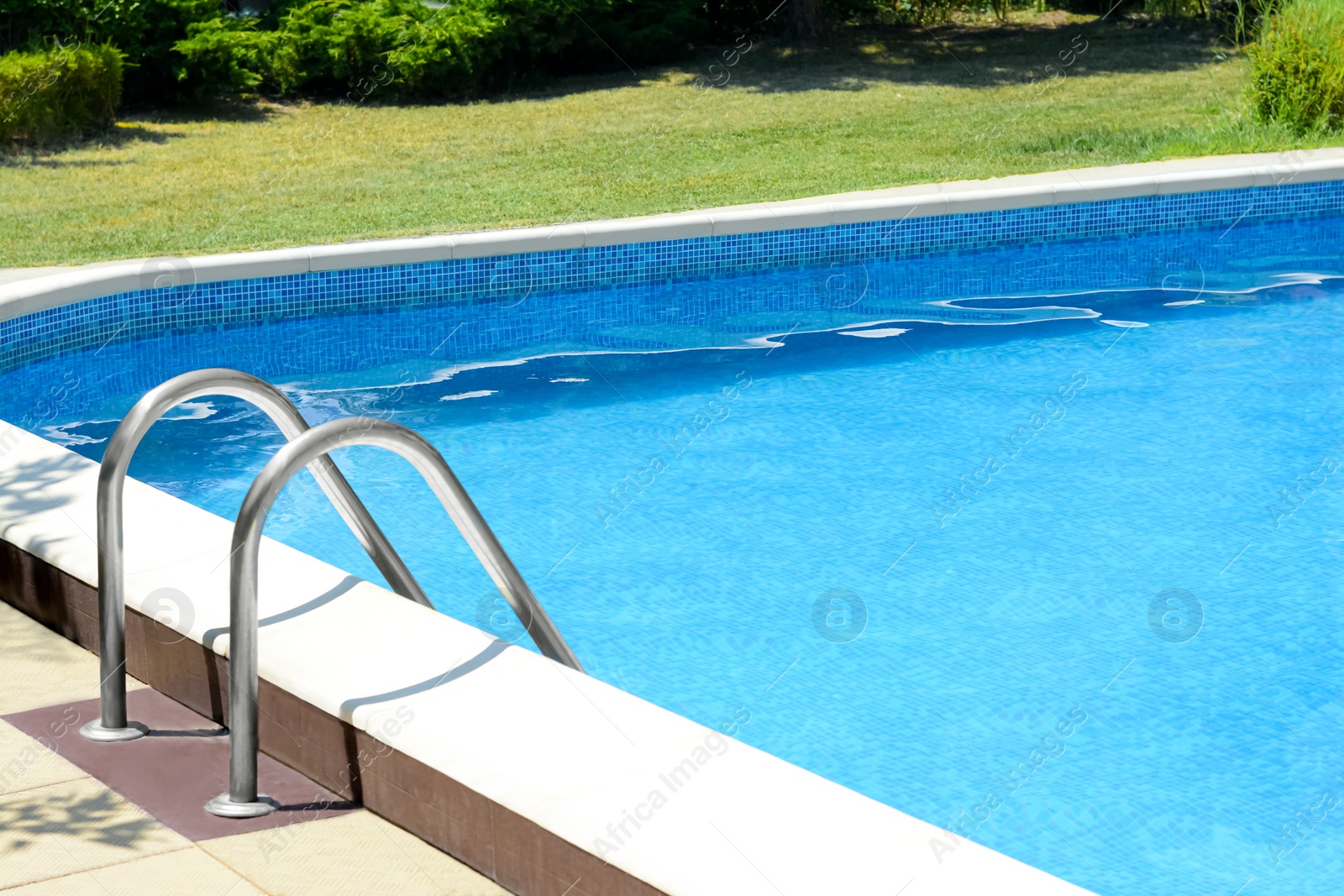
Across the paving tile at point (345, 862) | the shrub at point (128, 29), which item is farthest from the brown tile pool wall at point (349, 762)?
the shrub at point (128, 29)

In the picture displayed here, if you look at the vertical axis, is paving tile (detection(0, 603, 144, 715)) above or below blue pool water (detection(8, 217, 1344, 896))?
above

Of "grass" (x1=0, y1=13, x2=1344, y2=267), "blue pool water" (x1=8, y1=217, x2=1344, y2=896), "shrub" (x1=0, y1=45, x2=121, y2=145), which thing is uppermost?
"shrub" (x1=0, y1=45, x2=121, y2=145)

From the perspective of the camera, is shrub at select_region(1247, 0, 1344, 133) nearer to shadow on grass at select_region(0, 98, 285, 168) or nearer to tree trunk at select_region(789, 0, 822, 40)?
tree trunk at select_region(789, 0, 822, 40)

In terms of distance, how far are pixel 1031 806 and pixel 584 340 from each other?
17.7 ft

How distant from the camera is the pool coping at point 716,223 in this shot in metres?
8.18

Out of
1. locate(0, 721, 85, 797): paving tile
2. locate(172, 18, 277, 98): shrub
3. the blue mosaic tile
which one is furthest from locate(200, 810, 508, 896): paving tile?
locate(172, 18, 277, 98): shrub

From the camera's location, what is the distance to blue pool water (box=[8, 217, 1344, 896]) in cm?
456

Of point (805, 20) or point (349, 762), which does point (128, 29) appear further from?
point (349, 762)

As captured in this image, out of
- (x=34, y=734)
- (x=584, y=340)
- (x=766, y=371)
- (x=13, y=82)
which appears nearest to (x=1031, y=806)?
(x=34, y=734)

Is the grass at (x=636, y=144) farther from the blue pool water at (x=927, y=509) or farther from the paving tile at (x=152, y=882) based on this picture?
the paving tile at (x=152, y=882)

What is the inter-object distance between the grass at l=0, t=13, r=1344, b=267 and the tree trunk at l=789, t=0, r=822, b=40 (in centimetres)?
59

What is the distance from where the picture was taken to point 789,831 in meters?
2.50

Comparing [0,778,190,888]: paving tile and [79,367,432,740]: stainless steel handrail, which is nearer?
[0,778,190,888]: paving tile

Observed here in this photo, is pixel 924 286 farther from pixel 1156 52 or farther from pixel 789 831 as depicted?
pixel 1156 52
